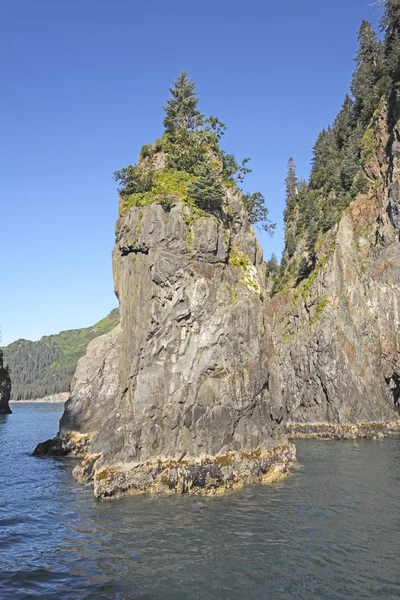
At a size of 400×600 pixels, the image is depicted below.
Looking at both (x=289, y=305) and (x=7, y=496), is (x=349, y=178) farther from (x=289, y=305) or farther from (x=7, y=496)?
(x=7, y=496)

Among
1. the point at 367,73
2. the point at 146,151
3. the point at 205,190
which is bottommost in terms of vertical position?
the point at 205,190

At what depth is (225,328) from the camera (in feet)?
107

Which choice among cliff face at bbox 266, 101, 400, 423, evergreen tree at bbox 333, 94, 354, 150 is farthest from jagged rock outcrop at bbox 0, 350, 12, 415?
evergreen tree at bbox 333, 94, 354, 150

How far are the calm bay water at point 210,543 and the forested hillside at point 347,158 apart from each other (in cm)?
4542

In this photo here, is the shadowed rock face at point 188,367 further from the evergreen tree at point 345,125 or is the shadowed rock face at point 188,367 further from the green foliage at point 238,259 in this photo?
the evergreen tree at point 345,125

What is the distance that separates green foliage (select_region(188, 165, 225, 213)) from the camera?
35.1 m

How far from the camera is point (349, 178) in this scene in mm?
67812

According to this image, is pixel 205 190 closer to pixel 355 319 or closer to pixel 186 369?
pixel 186 369

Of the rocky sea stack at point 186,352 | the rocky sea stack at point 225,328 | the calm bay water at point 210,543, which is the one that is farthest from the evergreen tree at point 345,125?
the calm bay water at point 210,543

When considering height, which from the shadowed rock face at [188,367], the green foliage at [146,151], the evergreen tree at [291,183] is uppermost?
the evergreen tree at [291,183]

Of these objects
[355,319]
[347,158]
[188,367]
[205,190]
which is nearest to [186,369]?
[188,367]

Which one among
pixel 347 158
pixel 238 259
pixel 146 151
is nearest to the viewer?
pixel 238 259

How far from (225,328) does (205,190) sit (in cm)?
1115

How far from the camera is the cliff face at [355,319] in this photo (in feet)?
183
